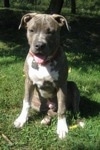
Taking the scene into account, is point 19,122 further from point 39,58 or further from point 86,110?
point 86,110

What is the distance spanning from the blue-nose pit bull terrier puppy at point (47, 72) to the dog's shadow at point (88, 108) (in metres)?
0.31

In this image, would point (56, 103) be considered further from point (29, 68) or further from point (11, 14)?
point (11, 14)

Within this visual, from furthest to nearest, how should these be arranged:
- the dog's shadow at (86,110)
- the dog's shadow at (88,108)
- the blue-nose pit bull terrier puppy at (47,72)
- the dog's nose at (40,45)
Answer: the dog's shadow at (88,108)
the dog's shadow at (86,110)
the blue-nose pit bull terrier puppy at (47,72)
the dog's nose at (40,45)

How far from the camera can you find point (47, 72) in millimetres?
5418

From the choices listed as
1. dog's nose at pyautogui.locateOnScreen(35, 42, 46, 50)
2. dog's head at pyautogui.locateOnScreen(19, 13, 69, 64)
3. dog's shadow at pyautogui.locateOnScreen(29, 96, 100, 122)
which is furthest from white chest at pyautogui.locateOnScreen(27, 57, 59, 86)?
dog's shadow at pyautogui.locateOnScreen(29, 96, 100, 122)

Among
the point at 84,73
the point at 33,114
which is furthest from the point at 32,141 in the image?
the point at 84,73

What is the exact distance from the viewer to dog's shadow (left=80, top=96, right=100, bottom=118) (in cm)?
619

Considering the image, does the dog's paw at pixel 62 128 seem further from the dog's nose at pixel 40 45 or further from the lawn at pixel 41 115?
the dog's nose at pixel 40 45

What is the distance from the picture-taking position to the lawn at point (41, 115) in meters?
5.27

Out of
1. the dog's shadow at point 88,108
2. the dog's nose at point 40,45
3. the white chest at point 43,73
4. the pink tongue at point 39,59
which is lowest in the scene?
the dog's shadow at point 88,108

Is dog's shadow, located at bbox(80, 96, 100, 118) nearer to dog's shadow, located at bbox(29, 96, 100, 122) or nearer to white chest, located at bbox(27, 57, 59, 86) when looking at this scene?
dog's shadow, located at bbox(29, 96, 100, 122)

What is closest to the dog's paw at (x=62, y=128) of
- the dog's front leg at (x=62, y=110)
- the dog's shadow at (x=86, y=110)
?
the dog's front leg at (x=62, y=110)

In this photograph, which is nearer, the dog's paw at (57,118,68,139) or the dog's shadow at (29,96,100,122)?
the dog's paw at (57,118,68,139)

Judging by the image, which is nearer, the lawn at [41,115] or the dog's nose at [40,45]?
the dog's nose at [40,45]
